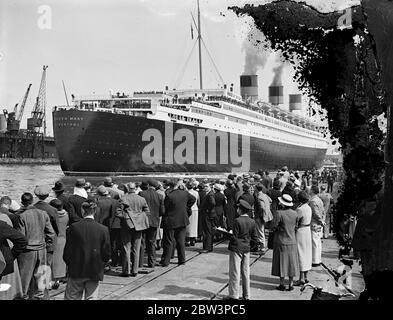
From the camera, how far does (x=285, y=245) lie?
280 inches

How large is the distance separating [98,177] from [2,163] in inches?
1914

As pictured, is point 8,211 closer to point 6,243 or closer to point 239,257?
point 6,243

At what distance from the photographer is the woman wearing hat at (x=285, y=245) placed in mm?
7047

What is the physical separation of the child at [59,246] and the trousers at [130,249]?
0.95 meters

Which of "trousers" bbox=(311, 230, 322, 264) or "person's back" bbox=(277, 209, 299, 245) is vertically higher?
"person's back" bbox=(277, 209, 299, 245)

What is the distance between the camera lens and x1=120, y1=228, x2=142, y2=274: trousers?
761 centimetres

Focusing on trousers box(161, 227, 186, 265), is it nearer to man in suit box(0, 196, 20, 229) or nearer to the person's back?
the person's back

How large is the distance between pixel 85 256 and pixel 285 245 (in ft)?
10.3

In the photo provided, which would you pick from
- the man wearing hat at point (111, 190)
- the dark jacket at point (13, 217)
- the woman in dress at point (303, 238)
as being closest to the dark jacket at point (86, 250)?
the dark jacket at point (13, 217)

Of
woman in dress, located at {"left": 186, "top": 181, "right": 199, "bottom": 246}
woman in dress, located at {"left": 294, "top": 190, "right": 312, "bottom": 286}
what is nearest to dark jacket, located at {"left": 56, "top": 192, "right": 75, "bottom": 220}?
woman in dress, located at {"left": 186, "top": 181, "right": 199, "bottom": 246}

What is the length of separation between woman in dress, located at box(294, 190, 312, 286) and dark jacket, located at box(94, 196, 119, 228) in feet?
9.40

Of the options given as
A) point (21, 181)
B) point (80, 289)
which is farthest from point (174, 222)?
point (21, 181)

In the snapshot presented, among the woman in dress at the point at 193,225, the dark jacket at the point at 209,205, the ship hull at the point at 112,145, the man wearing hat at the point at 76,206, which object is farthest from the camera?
the ship hull at the point at 112,145

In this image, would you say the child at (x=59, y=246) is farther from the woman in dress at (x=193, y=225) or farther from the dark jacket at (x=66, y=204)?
the woman in dress at (x=193, y=225)
